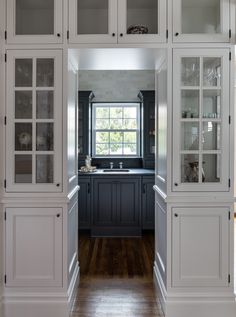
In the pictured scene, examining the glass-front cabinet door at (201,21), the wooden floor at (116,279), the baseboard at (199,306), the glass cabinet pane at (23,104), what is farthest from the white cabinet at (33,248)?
the glass-front cabinet door at (201,21)

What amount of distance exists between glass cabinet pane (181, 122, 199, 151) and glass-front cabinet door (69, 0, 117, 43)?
91 cm

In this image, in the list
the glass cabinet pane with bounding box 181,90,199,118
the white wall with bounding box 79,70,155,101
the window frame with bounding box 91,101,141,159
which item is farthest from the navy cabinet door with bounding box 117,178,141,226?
the glass cabinet pane with bounding box 181,90,199,118

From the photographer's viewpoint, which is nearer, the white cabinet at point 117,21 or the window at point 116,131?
the white cabinet at point 117,21

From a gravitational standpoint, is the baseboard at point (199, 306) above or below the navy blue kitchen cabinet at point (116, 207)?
below

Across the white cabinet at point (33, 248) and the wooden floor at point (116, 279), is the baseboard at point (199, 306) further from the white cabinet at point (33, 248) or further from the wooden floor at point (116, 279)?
the white cabinet at point (33, 248)

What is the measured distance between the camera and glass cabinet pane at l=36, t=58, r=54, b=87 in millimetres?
2496

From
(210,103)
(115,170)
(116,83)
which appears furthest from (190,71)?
(116,83)

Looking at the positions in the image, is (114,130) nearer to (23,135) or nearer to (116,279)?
(116,279)

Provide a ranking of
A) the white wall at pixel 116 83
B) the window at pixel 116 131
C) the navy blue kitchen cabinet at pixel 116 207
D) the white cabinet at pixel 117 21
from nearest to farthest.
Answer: the white cabinet at pixel 117 21 → the navy blue kitchen cabinet at pixel 116 207 → the white wall at pixel 116 83 → the window at pixel 116 131

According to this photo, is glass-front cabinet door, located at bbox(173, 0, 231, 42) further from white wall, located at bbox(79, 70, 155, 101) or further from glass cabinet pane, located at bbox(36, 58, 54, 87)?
white wall, located at bbox(79, 70, 155, 101)

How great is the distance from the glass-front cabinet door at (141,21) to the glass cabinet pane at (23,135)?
1.05 metres

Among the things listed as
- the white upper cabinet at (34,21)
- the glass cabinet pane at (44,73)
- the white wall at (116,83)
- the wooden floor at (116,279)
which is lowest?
the wooden floor at (116,279)

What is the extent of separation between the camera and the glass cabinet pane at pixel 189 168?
251 centimetres

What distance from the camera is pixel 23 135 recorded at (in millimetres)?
2529
